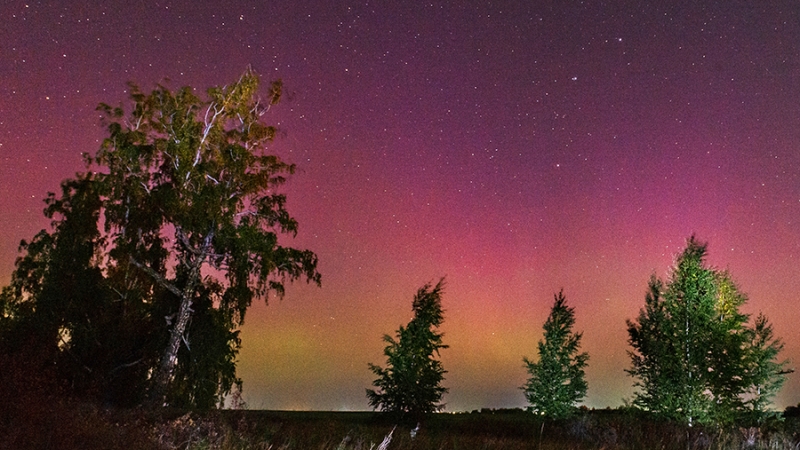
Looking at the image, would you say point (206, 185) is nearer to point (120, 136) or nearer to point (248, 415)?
point (120, 136)

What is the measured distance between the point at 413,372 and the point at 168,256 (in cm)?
1281

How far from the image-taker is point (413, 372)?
33156 mm

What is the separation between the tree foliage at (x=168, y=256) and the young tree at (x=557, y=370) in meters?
17.4

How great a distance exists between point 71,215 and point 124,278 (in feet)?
13.1

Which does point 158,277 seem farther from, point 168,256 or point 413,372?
point 413,372

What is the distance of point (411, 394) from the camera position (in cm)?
3294

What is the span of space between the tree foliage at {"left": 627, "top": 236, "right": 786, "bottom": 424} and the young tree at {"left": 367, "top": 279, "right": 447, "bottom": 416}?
39.3ft

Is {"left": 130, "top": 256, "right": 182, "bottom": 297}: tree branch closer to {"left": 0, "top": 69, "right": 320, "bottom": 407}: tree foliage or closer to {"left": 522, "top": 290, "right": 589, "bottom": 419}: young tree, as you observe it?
{"left": 0, "top": 69, "right": 320, "bottom": 407}: tree foliage

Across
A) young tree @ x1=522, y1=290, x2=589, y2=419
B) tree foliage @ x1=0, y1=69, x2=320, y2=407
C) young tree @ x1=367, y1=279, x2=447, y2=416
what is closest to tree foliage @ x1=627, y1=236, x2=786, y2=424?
young tree @ x1=522, y1=290, x2=589, y2=419

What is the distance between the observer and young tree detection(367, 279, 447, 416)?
33.0 m

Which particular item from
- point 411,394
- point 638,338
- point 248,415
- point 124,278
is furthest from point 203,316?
point 638,338

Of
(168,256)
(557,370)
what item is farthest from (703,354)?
(168,256)

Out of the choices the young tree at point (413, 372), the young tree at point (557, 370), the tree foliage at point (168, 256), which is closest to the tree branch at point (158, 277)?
the tree foliage at point (168, 256)

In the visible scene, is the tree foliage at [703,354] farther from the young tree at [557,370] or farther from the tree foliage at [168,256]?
the tree foliage at [168,256]
